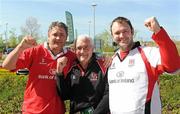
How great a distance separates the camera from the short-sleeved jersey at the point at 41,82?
5.18 meters

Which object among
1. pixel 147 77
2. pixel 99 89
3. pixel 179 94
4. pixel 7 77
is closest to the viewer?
pixel 147 77

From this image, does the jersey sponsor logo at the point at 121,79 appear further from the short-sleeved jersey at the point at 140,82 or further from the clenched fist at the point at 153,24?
the clenched fist at the point at 153,24

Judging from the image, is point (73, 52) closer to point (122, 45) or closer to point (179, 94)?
point (122, 45)

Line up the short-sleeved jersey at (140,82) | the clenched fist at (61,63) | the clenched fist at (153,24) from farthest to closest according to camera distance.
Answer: the clenched fist at (61,63) → the short-sleeved jersey at (140,82) → the clenched fist at (153,24)

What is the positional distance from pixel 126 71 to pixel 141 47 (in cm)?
31

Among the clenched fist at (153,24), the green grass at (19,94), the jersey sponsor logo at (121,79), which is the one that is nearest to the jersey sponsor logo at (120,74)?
the jersey sponsor logo at (121,79)

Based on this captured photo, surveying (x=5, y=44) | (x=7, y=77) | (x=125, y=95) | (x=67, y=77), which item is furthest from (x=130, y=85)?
(x=5, y=44)

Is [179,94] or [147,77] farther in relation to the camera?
[179,94]

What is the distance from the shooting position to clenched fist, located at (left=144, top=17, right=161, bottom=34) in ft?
13.5

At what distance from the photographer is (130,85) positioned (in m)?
4.39

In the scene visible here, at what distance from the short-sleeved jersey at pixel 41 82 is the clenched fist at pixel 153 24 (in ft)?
4.86

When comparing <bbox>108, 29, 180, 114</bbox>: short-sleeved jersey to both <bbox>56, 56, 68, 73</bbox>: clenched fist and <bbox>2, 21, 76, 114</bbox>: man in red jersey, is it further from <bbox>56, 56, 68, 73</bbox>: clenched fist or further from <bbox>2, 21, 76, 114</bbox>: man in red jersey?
<bbox>2, 21, 76, 114</bbox>: man in red jersey

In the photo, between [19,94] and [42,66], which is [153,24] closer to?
[42,66]

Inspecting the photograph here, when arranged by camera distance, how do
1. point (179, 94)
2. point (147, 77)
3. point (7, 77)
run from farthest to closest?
point (7, 77)
point (179, 94)
point (147, 77)
